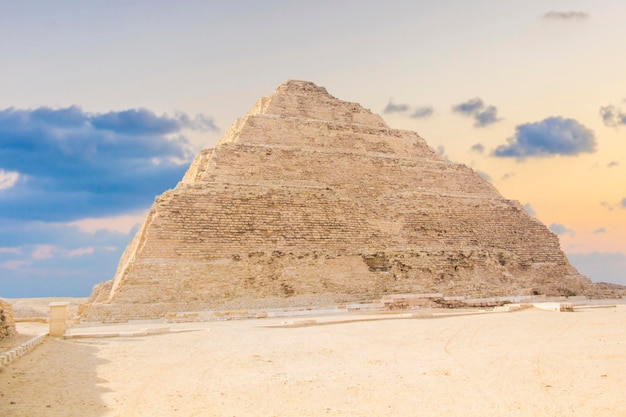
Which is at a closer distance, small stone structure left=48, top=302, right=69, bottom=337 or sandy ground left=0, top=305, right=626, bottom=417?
sandy ground left=0, top=305, right=626, bottom=417

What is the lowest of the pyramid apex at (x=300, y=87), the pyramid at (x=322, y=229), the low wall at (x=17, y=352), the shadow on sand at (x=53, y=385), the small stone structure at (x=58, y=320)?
the shadow on sand at (x=53, y=385)

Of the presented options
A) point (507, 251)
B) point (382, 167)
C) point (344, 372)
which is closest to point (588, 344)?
point (344, 372)

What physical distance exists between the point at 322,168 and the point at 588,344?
53.8 feet

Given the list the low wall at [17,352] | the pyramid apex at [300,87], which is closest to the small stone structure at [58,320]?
the low wall at [17,352]

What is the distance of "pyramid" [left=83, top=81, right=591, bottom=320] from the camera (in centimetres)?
1866

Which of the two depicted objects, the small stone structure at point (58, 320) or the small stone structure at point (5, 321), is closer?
the small stone structure at point (5, 321)

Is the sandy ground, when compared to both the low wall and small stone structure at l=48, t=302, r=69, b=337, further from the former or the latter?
small stone structure at l=48, t=302, r=69, b=337

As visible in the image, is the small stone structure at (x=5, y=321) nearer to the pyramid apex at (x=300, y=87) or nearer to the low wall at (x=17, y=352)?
the low wall at (x=17, y=352)

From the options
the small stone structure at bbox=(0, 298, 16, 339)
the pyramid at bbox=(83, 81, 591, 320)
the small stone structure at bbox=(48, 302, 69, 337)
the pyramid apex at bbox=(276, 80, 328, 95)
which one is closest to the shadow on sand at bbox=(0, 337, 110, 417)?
the small stone structure at bbox=(0, 298, 16, 339)

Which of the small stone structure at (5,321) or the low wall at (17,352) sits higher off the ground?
the small stone structure at (5,321)

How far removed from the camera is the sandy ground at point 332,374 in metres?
6.21

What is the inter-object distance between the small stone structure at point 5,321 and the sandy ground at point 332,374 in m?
0.81

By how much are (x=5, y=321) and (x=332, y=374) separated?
7.00m

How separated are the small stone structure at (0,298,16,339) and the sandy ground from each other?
0.81 meters
